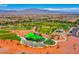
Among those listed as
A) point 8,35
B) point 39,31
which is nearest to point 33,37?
point 39,31

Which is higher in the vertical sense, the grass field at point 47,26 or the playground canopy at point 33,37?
the grass field at point 47,26

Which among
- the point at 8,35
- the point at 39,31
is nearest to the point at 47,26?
the point at 39,31

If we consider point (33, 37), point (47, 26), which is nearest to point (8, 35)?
point (33, 37)

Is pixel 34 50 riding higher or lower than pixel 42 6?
lower

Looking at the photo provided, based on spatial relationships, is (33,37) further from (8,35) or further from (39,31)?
(8,35)

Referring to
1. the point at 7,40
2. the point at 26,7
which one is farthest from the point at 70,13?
the point at 7,40

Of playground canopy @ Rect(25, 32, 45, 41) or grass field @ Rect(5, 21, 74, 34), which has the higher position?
grass field @ Rect(5, 21, 74, 34)

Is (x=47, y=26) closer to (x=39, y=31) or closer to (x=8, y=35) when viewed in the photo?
(x=39, y=31)
